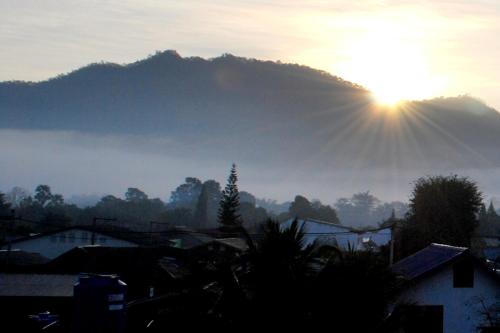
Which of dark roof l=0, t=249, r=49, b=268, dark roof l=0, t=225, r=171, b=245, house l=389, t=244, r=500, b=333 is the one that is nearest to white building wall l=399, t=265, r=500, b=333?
house l=389, t=244, r=500, b=333

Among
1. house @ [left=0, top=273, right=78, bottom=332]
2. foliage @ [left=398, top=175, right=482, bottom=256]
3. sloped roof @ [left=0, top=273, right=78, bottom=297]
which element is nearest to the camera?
house @ [left=0, top=273, right=78, bottom=332]

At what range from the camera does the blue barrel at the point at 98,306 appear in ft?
50.5

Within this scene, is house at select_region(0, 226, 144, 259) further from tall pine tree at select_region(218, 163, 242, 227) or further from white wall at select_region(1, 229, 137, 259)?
tall pine tree at select_region(218, 163, 242, 227)

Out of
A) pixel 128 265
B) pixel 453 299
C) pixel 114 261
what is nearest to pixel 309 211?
pixel 114 261

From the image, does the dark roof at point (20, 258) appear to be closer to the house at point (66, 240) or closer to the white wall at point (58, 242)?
the house at point (66, 240)

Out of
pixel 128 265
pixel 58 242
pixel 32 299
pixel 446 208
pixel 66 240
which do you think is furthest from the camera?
pixel 66 240

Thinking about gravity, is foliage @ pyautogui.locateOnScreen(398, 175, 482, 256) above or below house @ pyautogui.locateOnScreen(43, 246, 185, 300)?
above

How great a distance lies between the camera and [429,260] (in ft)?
95.7

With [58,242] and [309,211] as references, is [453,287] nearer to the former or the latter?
[58,242]

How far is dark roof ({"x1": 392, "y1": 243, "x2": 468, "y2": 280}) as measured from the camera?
2801 centimetres

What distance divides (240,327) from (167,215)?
6301 inches

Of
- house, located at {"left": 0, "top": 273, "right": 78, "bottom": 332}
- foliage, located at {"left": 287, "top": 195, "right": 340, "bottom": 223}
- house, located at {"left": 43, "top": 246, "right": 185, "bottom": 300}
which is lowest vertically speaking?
house, located at {"left": 0, "top": 273, "right": 78, "bottom": 332}

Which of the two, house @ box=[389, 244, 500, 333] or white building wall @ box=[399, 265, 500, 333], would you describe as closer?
house @ box=[389, 244, 500, 333]

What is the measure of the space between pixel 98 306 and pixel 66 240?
202ft
